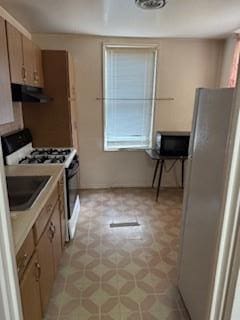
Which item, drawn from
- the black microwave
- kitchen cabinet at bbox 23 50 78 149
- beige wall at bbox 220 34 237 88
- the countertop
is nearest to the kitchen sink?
the countertop

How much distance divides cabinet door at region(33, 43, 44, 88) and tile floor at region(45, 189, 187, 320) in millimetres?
1697

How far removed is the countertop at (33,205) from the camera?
1.15m

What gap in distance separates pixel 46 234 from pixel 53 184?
367 mm

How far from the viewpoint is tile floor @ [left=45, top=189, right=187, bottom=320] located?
175 cm

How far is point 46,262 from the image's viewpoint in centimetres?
162

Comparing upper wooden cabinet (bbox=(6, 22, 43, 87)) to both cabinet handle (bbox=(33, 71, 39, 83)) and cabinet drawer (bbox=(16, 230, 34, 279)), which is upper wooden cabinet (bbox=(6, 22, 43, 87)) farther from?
cabinet drawer (bbox=(16, 230, 34, 279))

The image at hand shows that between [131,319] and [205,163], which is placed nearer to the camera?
[205,163]

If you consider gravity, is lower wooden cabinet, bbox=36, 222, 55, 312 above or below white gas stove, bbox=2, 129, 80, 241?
below

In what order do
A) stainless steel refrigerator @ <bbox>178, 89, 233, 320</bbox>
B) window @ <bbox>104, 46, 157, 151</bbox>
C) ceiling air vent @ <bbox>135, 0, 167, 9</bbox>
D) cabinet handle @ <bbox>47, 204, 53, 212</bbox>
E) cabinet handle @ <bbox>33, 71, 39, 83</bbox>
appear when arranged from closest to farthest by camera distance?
stainless steel refrigerator @ <bbox>178, 89, 233, 320</bbox> < cabinet handle @ <bbox>47, 204, 53, 212</bbox> < ceiling air vent @ <bbox>135, 0, 167, 9</bbox> < cabinet handle @ <bbox>33, 71, 39, 83</bbox> < window @ <bbox>104, 46, 157, 151</bbox>

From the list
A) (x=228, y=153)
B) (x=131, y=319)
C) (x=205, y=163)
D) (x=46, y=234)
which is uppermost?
(x=228, y=153)

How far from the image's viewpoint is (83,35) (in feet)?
10.6

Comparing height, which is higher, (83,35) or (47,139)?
(83,35)

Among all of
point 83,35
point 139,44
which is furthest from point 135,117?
point 83,35

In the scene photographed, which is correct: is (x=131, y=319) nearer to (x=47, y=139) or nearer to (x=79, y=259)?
(x=79, y=259)
